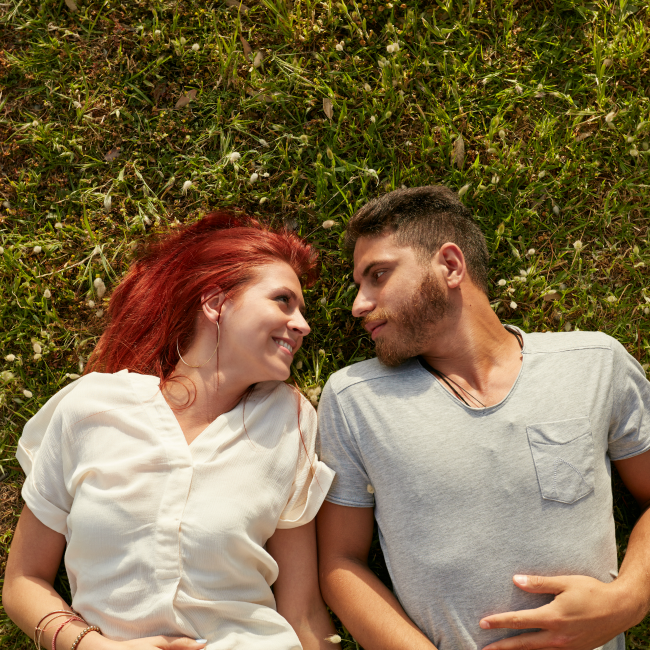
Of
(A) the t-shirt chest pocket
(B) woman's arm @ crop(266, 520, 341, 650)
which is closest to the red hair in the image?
(B) woman's arm @ crop(266, 520, 341, 650)

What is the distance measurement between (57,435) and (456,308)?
268cm

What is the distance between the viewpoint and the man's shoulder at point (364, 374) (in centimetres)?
372

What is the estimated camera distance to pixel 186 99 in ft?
14.3

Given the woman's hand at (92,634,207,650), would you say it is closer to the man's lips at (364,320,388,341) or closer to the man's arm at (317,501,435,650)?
the man's arm at (317,501,435,650)

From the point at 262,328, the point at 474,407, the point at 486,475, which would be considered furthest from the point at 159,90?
the point at 486,475

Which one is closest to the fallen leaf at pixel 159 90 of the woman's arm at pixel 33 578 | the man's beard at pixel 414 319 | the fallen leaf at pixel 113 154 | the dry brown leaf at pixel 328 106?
the fallen leaf at pixel 113 154

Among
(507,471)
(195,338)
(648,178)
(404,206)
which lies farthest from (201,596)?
(648,178)

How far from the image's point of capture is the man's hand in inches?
126

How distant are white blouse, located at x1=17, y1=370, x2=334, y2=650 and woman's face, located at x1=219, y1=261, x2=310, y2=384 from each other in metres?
0.31

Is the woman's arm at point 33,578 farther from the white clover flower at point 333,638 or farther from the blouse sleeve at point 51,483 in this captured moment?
the white clover flower at point 333,638

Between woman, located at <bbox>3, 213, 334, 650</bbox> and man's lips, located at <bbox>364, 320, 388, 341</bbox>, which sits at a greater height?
man's lips, located at <bbox>364, 320, 388, 341</bbox>

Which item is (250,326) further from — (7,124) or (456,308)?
(7,124)

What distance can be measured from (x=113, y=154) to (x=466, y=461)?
344 cm

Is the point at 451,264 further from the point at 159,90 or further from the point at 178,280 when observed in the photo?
the point at 159,90
